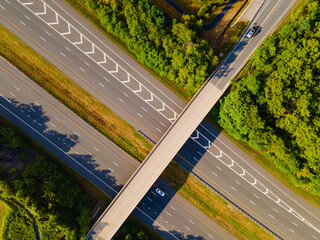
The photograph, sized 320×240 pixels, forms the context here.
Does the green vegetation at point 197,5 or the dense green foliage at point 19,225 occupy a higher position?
the green vegetation at point 197,5

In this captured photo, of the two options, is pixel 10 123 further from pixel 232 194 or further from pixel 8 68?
pixel 232 194

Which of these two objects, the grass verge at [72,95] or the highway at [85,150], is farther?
the highway at [85,150]

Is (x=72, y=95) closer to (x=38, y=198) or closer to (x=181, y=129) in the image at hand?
(x=38, y=198)

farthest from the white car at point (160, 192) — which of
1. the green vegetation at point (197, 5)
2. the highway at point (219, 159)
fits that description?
the green vegetation at point (197, 5)

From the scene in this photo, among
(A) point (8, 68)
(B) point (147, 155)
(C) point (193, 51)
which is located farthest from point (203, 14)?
(A) point (8, 68)

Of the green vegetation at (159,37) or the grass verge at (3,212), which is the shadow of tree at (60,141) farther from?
the green vegetation at (159,37)

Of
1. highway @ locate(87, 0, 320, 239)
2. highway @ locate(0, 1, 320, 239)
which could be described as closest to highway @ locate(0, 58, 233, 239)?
highway @ locate(87, 0, 320, 239)

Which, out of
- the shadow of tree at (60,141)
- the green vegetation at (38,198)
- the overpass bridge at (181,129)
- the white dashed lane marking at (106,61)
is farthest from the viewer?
the shadow of tree at (60,141)
